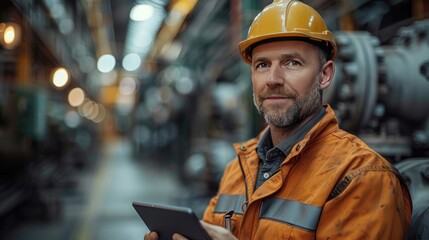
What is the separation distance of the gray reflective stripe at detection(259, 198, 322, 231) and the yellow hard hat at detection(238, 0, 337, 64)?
2.34ft

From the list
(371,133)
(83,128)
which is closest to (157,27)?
(83,128)

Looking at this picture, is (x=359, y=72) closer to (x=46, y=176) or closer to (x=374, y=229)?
(x=374, y=229)

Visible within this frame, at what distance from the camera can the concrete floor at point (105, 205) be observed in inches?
244

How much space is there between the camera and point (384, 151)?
10.6 ft

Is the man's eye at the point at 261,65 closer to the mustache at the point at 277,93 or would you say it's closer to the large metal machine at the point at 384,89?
the mustache at the point at 277,93

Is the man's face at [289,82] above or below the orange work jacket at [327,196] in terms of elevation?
above

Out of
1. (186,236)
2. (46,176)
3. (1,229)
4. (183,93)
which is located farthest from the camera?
(183,93)

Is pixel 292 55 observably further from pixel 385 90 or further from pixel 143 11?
pixel 143 11

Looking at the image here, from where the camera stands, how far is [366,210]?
1634 millimetres

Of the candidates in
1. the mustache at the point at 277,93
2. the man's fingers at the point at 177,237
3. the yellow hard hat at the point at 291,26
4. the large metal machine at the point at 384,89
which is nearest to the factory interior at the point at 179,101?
the large metal machine at the point at 384,89

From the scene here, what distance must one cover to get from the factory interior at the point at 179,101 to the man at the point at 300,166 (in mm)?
496

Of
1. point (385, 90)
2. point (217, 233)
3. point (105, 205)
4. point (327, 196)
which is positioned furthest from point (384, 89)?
point (105, 205)

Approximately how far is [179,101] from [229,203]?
344 inches

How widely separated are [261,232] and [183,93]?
8.68 meters
